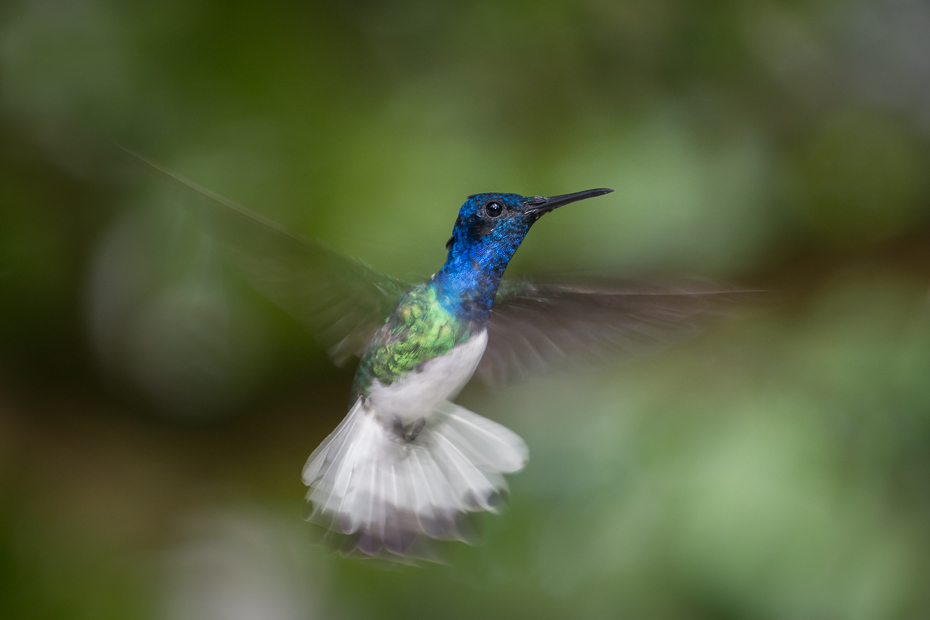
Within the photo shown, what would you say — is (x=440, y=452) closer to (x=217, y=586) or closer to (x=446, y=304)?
(x=446, y=304)

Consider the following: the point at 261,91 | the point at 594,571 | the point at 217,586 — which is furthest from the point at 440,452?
the point at 217,586

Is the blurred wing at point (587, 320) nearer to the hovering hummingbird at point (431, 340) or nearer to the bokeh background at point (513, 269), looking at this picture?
the hovering hummingbird at point (431, 340)

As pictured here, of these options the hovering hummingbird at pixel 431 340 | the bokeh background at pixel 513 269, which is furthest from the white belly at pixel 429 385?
the bokeh background at pixel 513 269

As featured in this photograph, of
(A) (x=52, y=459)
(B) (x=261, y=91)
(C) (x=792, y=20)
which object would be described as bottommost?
(A) (x=52, y=459)

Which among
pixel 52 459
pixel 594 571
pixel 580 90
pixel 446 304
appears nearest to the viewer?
pixel 446 304

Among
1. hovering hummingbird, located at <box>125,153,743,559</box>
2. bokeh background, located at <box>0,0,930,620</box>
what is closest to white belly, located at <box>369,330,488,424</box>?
hovering hummingbird, located at <box>125,153,743,559</box>

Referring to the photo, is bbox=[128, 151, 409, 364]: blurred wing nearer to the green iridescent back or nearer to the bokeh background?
the green iridescent back

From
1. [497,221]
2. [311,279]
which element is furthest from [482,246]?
[311,279]

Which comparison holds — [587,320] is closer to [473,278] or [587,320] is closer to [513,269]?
[473,278]
